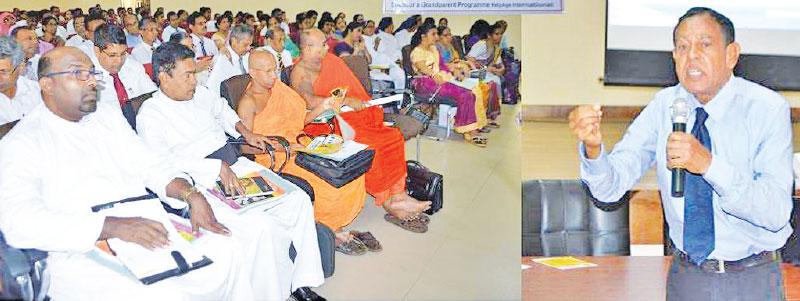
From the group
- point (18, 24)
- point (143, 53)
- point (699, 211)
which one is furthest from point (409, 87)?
point (18, 24)

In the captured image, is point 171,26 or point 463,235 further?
point 463,235

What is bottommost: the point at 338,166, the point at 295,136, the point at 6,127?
the point at 338,166

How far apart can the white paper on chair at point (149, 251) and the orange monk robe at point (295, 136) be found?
418 millimetres

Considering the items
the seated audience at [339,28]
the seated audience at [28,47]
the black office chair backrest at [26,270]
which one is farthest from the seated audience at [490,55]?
the black office chair backrest at [26,270]

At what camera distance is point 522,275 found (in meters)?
3.23

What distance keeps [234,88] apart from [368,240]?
2.24 feet

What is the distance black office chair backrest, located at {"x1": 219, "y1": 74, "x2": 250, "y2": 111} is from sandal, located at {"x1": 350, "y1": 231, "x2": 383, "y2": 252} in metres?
0.59

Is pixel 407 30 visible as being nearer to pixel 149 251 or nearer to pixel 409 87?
pixel 409 87

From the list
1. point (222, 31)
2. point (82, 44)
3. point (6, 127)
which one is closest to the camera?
point (6, 127)

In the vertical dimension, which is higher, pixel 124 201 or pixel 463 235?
pixel 124 201

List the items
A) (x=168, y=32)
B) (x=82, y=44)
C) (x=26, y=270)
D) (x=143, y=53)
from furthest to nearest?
1. (x=168, y=32)
2. (x=143, y=53)
3. (x=82, y=44)
4. (x=26, y=270)

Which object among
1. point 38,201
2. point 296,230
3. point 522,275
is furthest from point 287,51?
point 522,275

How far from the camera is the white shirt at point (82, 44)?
95.2 inches

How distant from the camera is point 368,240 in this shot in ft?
9.92
